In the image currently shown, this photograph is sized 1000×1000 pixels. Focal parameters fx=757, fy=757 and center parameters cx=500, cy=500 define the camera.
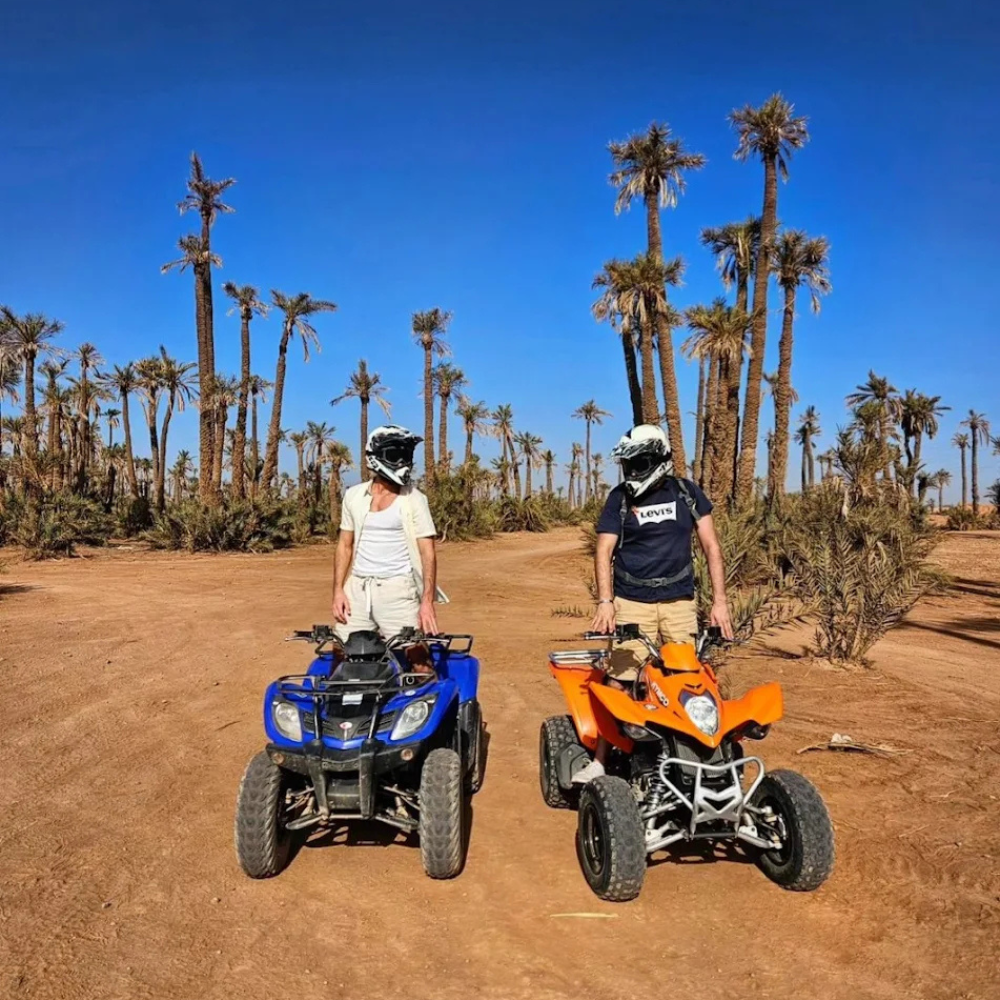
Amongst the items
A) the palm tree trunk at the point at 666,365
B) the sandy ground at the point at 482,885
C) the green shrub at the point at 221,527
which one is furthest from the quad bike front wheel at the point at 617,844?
the green shrub at the point at 221,527

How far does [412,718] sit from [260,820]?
2.56 ft

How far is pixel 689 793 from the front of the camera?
3143 millimetres

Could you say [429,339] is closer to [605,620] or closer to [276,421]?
[276,421]

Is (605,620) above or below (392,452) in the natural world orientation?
below

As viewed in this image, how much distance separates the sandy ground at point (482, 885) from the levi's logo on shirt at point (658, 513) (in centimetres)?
168

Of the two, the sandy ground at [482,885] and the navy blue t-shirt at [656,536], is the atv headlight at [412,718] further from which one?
the navy blue t-shirt at [656,536]

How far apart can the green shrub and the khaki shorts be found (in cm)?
2177

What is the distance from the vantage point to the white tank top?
4441mm

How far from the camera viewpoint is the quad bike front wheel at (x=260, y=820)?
329 cm

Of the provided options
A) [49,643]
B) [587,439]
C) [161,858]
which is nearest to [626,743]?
[161,858]

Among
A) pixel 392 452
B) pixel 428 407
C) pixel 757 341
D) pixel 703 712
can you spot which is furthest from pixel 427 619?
pixel 428 407

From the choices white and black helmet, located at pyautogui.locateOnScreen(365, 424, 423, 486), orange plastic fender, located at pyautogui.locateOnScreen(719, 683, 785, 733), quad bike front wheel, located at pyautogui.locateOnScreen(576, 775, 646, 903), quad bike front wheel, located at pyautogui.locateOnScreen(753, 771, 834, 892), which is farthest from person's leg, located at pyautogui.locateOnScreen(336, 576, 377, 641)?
quad bike front wheel, located at pyautogui.locateOnScreen(753, 771, 834, 892)

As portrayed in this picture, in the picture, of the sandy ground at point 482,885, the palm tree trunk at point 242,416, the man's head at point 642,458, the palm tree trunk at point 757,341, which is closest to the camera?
the sandy ground at point 482,885

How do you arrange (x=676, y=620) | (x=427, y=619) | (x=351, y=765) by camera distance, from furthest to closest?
(x=427, y=619), (x=676, y=620), (x=351, y=765)
